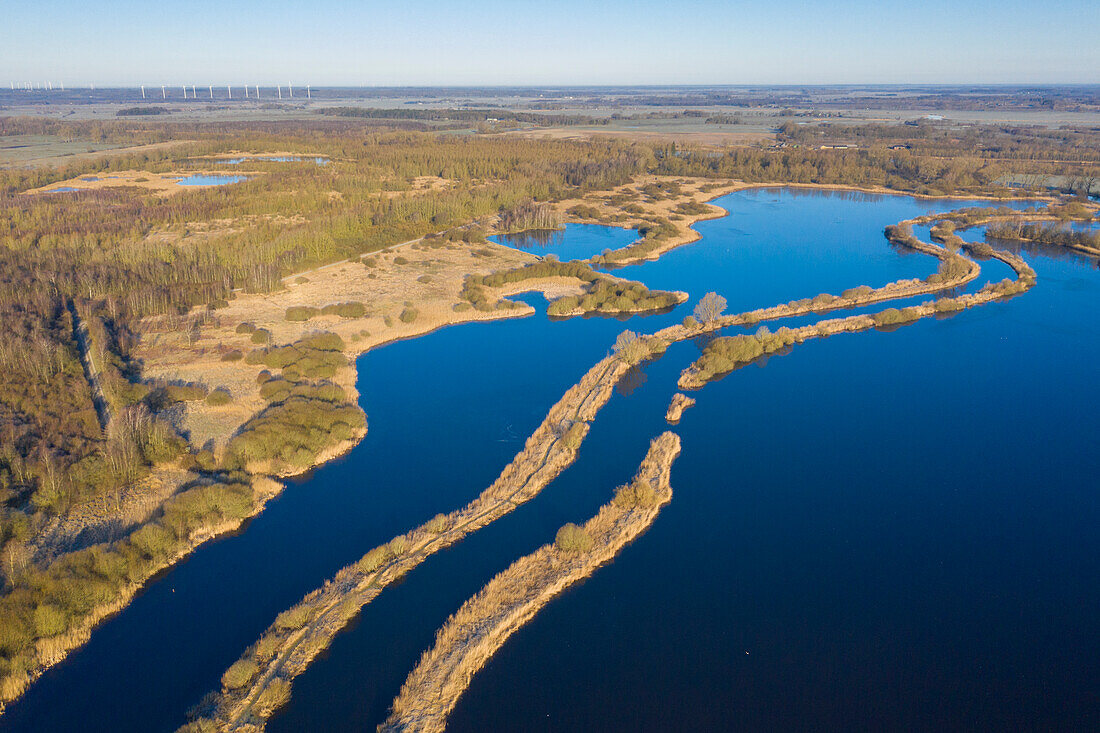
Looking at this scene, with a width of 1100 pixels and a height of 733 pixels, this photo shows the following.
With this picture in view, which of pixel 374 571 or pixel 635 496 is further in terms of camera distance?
pixel 635 496

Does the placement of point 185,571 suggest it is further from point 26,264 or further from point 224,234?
point 224,234

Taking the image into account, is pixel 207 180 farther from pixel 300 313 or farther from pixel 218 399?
pixel 218 399

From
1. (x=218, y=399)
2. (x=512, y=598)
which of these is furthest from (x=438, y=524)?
(x=218, y=399)

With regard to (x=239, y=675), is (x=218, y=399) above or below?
above

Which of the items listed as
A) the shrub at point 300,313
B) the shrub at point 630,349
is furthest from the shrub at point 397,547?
the shrub at point 300,313

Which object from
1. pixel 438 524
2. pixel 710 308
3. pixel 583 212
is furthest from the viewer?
pixel 583 212

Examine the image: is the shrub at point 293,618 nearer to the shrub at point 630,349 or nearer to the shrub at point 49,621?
the shrub at point 49,621

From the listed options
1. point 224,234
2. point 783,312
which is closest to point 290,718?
point 783,312

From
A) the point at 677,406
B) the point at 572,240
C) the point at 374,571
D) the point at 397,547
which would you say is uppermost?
the point at 572,240
